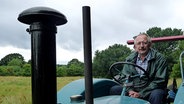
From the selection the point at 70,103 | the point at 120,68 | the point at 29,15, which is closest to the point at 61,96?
the point at 70,103

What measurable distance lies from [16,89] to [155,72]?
6.90 m

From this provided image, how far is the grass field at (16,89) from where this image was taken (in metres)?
8.03

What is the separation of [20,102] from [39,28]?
6899 millimetres

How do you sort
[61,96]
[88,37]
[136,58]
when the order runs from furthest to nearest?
[136,58], [61,96], [88,37]

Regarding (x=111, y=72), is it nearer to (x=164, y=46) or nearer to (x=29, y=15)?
(x=29, y=15)

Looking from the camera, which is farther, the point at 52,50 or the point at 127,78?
the point at 127,78

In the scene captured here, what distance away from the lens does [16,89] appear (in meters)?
10.1

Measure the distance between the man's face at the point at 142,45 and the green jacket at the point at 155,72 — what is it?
0.26 ft

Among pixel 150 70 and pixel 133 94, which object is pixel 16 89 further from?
pixel 133 94

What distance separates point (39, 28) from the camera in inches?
58.5

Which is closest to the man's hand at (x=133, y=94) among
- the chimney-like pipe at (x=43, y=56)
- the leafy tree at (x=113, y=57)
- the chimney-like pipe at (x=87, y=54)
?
the leafy tree at (x=113, y=57)

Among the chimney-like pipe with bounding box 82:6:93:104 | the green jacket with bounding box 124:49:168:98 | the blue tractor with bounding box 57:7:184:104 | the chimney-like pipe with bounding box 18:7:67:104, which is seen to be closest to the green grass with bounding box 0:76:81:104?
the blue tractor with bounding box 57:7:184:104

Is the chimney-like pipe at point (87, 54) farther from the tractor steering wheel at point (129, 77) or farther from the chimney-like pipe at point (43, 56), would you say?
the tractor steering wheel at point (129, 77)

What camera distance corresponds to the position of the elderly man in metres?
3.53
